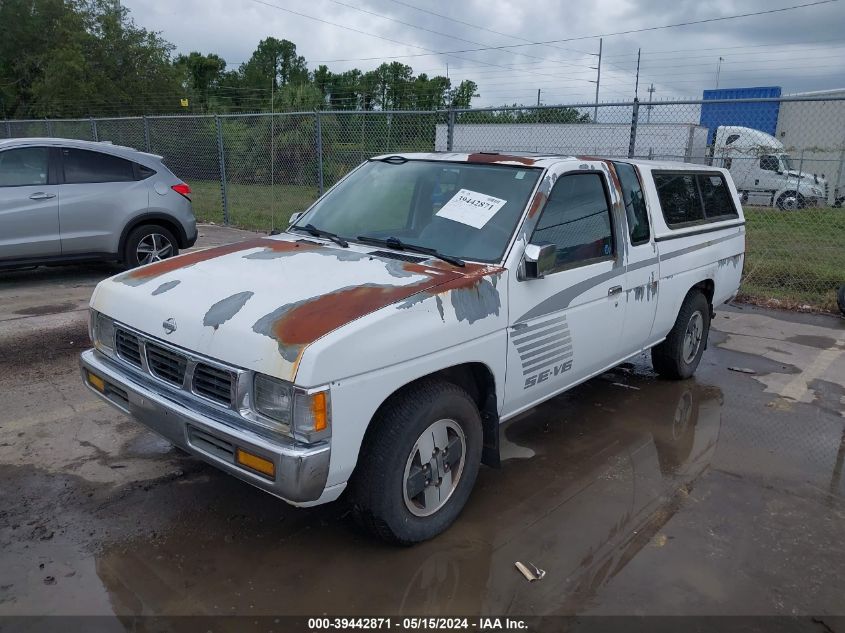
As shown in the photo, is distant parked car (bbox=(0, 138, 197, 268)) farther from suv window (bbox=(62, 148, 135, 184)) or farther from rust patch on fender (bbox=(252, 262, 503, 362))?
rust patch on fender (bbox=(252, 262, 503, 362))

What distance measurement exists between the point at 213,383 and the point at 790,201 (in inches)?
535

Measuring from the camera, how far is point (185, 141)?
15.8m

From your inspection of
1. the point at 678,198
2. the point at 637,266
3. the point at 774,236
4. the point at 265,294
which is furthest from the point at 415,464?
the point at 774,236

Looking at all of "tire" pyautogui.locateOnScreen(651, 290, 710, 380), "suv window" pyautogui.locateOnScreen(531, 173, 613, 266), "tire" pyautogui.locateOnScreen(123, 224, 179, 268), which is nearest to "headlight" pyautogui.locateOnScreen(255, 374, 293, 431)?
"suv window" pyautogui.locateOnScreen(531, 173, 613, 266)

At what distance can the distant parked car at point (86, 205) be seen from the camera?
7.61m

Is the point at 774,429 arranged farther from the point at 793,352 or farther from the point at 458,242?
the point at 458,242

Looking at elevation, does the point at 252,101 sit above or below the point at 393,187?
above

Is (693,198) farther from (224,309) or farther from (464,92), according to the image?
(464,92)

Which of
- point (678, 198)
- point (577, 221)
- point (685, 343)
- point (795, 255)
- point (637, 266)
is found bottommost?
point (685, 343)

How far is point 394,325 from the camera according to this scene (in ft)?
9.34

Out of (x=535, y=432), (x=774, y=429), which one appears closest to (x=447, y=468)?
(x=535, y=432)

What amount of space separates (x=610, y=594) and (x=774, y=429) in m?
2.58

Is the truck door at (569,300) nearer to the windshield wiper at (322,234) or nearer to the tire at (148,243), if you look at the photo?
the windshield wiper at (322,234)

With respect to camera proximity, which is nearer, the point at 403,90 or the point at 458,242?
the point at 458,242
